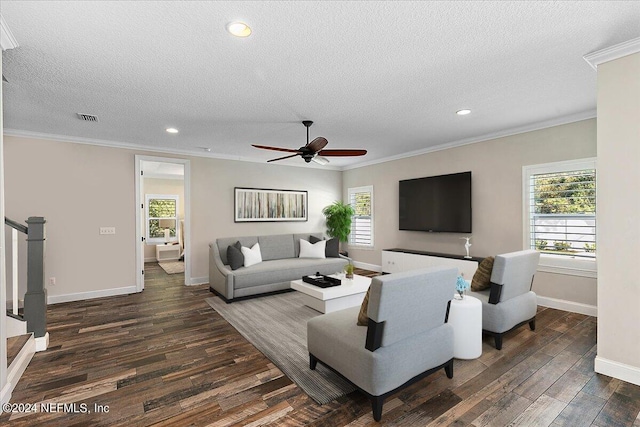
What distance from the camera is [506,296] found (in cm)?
318

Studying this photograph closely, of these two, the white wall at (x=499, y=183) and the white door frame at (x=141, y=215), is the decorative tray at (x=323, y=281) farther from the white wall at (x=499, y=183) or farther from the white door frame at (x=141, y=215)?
the white door frame at (x=141, y=215)

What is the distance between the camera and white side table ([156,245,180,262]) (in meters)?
8.95

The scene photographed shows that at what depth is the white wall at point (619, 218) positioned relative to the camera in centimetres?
242

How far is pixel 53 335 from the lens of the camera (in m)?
3.53

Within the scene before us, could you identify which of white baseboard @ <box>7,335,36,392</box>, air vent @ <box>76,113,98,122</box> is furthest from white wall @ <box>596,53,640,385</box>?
air vent @ <box>76,113,98,122</box>

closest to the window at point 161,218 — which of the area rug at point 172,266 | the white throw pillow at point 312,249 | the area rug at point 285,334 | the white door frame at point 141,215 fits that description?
the area rug at point 172,266

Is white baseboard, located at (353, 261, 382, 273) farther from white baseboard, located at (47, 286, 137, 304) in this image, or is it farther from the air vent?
the air vent

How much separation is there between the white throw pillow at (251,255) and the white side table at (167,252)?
183 inches

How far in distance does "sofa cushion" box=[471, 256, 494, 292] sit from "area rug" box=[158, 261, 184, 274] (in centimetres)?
643

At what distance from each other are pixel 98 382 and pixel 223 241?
326cm

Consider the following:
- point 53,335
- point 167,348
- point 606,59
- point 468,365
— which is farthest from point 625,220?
point 53,335

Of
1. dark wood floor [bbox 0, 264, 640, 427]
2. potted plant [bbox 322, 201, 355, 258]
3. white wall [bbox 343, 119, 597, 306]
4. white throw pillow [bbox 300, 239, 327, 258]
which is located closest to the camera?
dark wood floor [bbox 0, 264, 640, 427]

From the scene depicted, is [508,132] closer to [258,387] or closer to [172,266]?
[258,387]

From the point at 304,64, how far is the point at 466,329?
2761mm
